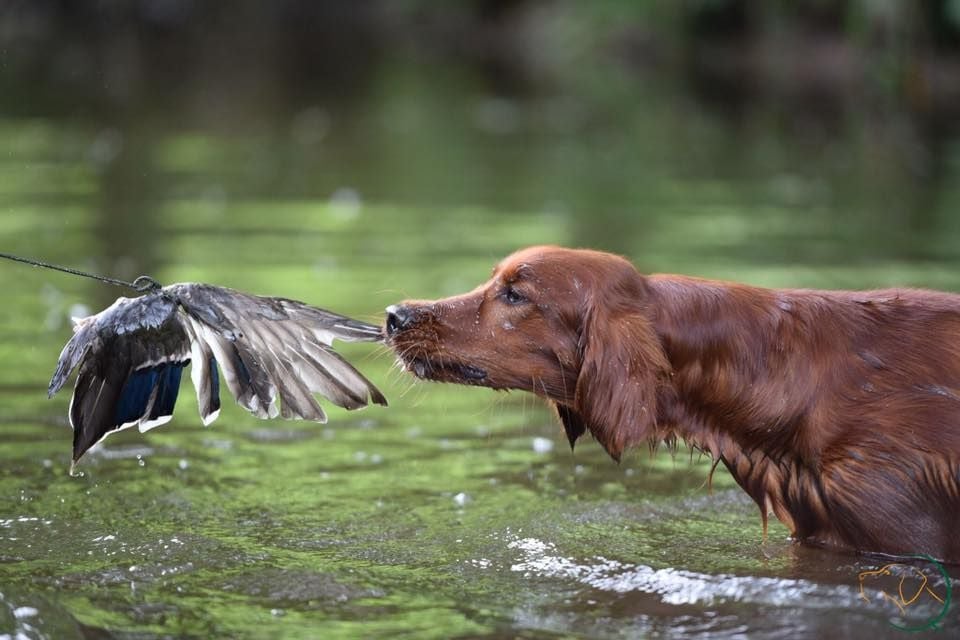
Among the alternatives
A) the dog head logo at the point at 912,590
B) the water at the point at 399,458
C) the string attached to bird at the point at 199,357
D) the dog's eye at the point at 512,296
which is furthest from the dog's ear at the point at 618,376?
the dog head logo at the point at 912,590

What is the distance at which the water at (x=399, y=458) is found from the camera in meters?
4.96

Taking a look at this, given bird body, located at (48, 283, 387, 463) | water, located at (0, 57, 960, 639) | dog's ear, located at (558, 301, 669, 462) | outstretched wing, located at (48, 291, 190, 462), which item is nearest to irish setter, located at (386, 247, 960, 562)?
dog's ear, located at (558, 301, 669, 462)

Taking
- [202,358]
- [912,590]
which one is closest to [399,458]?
[202,358]

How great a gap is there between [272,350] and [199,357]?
0.26 metres

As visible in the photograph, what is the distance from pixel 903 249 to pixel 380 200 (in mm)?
4996

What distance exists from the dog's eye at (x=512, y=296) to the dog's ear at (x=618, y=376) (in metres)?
0.23

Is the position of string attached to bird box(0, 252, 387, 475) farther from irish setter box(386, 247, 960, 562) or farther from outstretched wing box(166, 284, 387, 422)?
irish setter box(386, 247, 960, 562)

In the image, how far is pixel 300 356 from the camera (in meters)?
5.48

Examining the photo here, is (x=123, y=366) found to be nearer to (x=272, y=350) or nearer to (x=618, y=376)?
(x=272, y=350)

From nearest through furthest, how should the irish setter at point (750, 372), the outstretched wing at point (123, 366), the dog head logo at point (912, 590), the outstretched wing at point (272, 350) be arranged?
1. the dog head logo at point (912, 590)
2. the irish setter at point (750, 372)
3. the outstretched wing at point (123, 366)
4. the outstretched wing at point (272, 350)

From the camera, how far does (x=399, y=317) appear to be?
206 inches

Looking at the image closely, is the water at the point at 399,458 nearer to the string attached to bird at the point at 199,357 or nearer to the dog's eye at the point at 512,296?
the string attached to bird at the point at 199,357

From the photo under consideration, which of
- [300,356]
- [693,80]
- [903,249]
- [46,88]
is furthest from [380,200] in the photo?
[693,80]

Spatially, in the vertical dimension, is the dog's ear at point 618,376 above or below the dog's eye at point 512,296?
below
